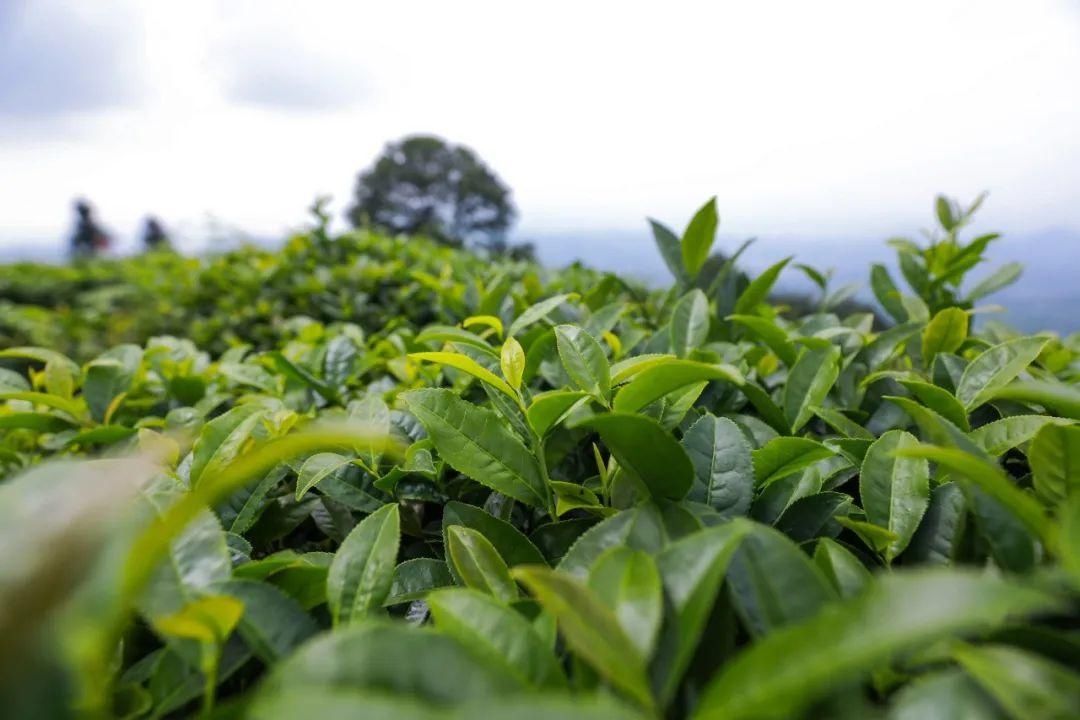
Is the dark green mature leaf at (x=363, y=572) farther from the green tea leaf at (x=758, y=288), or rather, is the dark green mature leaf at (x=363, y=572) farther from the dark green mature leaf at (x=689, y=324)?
the green tea leaf at (x=758, y=288)

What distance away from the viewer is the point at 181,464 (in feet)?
2.98

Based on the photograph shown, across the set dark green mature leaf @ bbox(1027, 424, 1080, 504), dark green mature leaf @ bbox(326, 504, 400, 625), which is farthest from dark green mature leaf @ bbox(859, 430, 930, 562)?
dark green mature leaf @ bbox(326, 504, 400, 625)

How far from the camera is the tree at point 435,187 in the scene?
77.7 ft

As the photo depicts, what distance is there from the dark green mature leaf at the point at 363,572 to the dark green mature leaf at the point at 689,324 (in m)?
0.67

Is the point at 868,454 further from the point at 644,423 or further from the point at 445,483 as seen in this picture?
the point at 445,483

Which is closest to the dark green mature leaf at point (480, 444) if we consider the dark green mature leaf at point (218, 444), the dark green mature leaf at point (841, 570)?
the dark green mature leaf at point (218, 444)

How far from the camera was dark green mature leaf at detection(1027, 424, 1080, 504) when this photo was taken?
0.64 meters

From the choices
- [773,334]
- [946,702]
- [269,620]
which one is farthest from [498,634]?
[773,334]

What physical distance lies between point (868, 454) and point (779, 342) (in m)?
0.45

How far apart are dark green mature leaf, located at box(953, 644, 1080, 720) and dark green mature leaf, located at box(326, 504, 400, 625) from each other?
1.55 feet

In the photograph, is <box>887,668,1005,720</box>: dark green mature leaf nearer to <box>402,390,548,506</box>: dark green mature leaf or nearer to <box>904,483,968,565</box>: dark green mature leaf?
<box>904,483,968,565</box>: dark green mature leaf

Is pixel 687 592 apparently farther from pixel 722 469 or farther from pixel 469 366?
pixel 469 366

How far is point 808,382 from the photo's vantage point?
3.53ft

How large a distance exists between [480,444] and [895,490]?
19.3 inches
